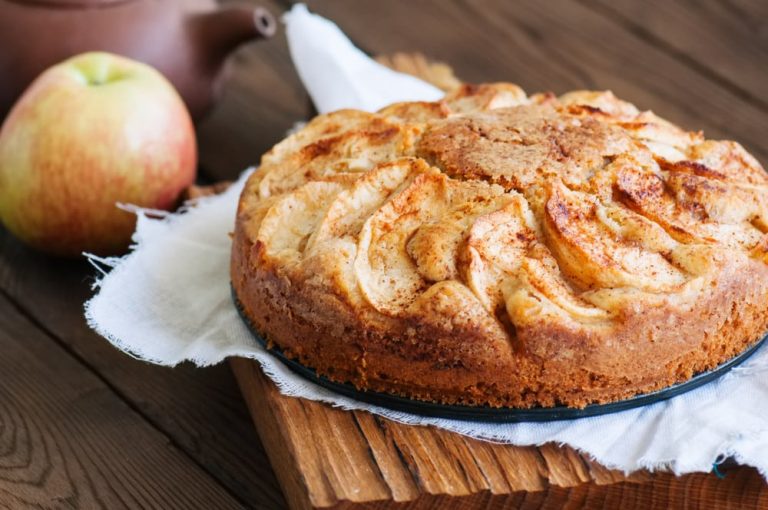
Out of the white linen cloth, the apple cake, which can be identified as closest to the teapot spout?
the white linen cloth

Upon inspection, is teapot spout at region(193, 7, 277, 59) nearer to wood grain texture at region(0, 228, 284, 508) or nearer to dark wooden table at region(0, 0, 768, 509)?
dark wooden table at region(0, 0, 768, 509)

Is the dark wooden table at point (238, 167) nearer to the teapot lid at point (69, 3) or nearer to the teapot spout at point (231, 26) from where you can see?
the teapot spout at point (231, 26)

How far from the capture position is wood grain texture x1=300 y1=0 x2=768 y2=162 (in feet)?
7.47

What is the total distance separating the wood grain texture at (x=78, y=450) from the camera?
129 centimetres

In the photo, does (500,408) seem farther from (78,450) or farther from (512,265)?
(78,450)

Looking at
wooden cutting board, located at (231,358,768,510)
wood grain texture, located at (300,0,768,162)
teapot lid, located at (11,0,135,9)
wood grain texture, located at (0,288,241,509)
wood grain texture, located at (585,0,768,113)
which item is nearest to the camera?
wooden cutting board, located at (231,358,768,510)

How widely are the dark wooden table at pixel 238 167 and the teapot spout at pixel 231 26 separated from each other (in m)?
0.23

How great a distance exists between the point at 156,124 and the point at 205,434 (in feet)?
1.94

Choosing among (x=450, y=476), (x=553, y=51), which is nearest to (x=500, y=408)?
(x=450, y=476)

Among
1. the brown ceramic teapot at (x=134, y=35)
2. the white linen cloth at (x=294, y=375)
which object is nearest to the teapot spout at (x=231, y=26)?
the brown ceramic teapot at (x=134, y=35)

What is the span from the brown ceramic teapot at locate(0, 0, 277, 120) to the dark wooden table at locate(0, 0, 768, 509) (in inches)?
8.0

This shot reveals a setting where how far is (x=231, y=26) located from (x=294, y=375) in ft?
3.14

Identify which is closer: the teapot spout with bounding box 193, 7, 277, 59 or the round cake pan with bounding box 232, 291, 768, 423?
the round cake pan with bounding box 232, 291, 768, 423

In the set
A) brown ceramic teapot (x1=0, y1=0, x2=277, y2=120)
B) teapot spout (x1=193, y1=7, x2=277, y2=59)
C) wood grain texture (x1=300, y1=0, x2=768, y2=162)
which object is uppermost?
wood grain texture (x1=300, y1=0, x2=768, y2=162)
